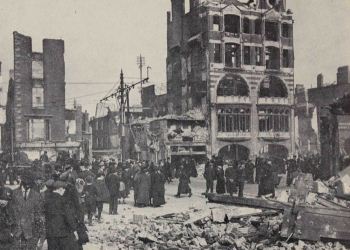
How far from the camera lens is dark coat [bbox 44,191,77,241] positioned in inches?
270

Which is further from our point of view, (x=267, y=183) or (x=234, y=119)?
(x=234, y=119)

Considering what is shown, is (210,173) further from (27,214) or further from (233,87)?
(233,87)

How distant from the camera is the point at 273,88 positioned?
4441 cm

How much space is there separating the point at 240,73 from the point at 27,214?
1433 inches

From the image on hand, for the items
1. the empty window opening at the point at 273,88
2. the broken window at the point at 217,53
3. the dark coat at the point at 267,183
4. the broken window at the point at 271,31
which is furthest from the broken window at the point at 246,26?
the dark coat at the point at 267,183

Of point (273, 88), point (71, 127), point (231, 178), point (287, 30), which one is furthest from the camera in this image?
point (71, 127)

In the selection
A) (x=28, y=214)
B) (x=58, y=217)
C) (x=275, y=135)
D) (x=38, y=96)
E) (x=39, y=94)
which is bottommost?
(x=28, y=214)

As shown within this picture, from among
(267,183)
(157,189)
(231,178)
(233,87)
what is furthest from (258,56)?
(157,189)

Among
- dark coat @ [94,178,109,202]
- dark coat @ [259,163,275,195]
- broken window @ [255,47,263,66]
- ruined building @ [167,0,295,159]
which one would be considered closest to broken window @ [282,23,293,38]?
ruined building @ [167,0,295,159]

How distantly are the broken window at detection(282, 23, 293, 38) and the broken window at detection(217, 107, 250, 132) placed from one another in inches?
353

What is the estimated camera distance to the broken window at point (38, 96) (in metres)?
43.0

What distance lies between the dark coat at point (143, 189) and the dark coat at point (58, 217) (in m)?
9.64

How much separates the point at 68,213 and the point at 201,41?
36.6 metres

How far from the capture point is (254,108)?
140 feet
